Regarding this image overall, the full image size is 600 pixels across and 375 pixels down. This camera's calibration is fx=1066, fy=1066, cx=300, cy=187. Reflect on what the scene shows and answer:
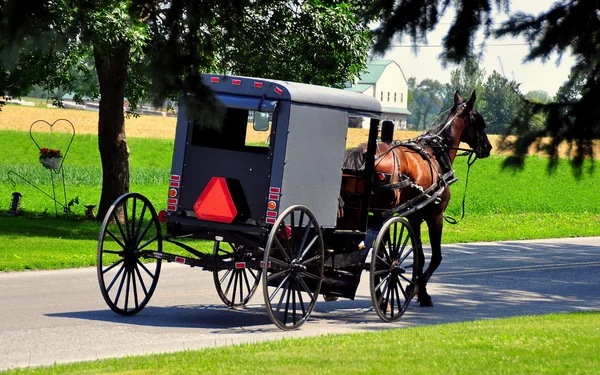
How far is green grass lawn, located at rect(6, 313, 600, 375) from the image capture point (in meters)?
8.03

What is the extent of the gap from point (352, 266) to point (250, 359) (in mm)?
3703

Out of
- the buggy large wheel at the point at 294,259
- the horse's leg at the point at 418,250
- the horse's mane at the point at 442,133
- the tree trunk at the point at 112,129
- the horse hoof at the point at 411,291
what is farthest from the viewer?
the tree trunk at the point at 112,129

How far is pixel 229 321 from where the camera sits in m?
11.7

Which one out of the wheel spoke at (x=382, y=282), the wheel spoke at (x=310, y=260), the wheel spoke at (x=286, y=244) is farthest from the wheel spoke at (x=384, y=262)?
the wheel spoke at (x=286, y=244)

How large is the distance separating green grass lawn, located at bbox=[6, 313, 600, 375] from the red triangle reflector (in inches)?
73.9

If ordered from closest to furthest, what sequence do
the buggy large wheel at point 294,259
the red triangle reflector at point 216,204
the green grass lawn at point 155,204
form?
1. the buggy large wheel at point 294,259
2. the red triangle reflector at point 216,204
3. the green grass lawn at point 155,204

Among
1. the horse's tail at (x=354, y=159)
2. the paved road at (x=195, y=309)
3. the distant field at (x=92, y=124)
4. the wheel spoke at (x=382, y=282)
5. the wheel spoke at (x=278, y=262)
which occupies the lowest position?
the paved road at (x=195, y=309)

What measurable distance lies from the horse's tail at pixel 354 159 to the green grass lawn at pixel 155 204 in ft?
5.23

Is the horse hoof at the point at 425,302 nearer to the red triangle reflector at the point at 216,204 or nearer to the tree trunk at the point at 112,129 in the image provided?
the red triangle reflector at the point at 216,204

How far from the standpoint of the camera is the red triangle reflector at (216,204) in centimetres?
1106

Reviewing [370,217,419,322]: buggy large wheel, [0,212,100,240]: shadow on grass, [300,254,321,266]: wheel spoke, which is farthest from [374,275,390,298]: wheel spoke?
[0,212,100,240]: shadow on grass

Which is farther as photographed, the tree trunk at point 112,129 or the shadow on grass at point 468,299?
the tree trunk at point 112,129

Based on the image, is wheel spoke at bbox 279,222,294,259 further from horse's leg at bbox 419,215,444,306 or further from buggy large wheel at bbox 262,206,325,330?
horse's leg at bbox 419,215,444,306

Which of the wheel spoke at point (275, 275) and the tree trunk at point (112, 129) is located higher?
the tree trunk at point (112, 129)
